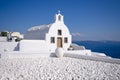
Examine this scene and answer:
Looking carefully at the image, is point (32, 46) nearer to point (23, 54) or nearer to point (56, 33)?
point (23, 54)

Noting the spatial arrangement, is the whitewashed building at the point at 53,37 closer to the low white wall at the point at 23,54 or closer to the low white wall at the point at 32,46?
the low white wall at the point at 32,46

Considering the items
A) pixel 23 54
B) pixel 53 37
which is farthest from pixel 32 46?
pixel 53 37

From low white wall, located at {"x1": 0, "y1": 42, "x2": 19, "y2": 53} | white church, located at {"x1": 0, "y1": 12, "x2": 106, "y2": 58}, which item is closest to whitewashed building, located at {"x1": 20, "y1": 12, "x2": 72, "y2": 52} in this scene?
white church, located at {"x1": 0, "y1": 12, "x2": 106, "y2": 58}

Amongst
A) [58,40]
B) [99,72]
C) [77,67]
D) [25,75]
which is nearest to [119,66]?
[99,72]

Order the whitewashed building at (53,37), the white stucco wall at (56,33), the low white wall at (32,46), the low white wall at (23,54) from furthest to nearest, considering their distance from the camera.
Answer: the white stucco wall at (56,33)
the whitewashed building at (53,37)
the low white wall at (32,46)
the low white wall at (23,54)

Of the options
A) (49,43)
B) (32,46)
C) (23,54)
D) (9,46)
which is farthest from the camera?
(49,43)

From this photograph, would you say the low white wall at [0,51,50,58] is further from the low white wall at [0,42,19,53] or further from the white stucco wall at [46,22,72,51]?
the white stucco wall at [46,22,72,51]

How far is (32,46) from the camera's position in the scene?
21.8 metres

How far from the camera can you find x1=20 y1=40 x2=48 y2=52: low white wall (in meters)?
21.3

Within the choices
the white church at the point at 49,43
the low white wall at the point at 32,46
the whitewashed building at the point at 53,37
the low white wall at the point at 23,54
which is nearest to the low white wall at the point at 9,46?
the white church at the point at 49,43

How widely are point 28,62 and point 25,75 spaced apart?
357 centimetres

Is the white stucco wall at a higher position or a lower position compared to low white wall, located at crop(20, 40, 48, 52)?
higher

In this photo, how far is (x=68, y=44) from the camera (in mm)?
25844

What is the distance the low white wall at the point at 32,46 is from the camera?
21.3 m
